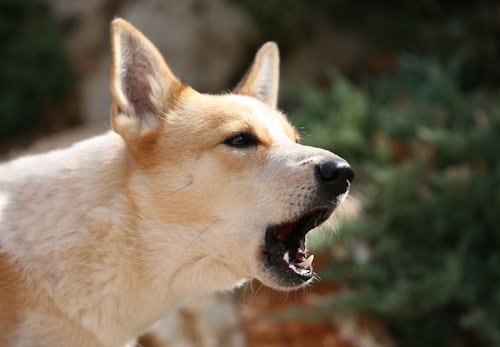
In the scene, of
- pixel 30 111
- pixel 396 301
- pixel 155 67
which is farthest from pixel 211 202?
pixel 30 111

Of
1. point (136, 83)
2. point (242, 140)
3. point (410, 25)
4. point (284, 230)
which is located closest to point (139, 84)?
point (136, 83)

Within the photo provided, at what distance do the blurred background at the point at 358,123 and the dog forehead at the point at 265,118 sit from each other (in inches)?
22.9

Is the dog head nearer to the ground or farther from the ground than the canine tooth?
farther from the ground

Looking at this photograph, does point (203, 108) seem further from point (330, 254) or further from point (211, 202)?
point (330, 254)

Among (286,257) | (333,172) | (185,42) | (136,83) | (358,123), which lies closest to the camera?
(333,172)

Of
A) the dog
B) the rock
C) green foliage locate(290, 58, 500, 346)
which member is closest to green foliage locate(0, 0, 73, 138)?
the rock

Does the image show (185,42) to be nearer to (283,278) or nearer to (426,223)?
(426,223)

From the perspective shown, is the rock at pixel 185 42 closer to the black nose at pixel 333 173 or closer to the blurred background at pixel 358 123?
the blurred background at pixel 358 123

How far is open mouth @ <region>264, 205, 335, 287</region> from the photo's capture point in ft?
10.0

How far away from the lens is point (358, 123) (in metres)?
6.48

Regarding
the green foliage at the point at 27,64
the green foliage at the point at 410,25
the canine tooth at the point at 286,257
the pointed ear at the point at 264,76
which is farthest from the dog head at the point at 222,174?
the green foliage at the point at 27,64

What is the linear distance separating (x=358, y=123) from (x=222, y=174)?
3.58m

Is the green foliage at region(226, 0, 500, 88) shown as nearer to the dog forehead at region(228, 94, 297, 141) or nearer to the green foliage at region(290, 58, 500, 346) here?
the green foliage at region(290, 58, 500, 346)

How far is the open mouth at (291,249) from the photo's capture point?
10.0 ft
